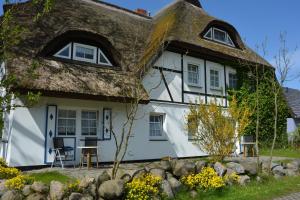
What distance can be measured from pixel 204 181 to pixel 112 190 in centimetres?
251

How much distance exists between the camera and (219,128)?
1079cm

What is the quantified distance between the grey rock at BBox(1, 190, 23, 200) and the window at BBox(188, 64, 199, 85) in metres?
10.7

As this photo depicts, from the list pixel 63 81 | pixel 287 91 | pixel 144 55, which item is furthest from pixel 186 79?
pixel 287 91

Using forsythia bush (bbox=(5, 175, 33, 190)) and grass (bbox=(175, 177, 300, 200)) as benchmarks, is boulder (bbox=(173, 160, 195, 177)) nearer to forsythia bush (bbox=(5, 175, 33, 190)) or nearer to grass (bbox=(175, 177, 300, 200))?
grass (bbox=(175, 177, 300, 200))

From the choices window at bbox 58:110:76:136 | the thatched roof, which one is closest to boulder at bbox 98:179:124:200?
the thatched roof

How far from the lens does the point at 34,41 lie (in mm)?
11828

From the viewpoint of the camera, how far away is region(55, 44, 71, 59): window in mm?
12326

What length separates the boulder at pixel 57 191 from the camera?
6387 millimetres

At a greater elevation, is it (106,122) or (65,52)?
(65,52)

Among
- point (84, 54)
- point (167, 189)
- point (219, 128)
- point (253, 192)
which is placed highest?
point (84, 54)

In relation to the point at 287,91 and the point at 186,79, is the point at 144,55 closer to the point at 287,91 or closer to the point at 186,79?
the point at 186,79

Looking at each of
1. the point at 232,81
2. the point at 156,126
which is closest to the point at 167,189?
the point at 156,126

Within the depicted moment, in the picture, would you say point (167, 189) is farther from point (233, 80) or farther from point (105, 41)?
Answer: point (233, 80)

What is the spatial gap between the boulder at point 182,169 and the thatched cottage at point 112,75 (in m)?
2.18
